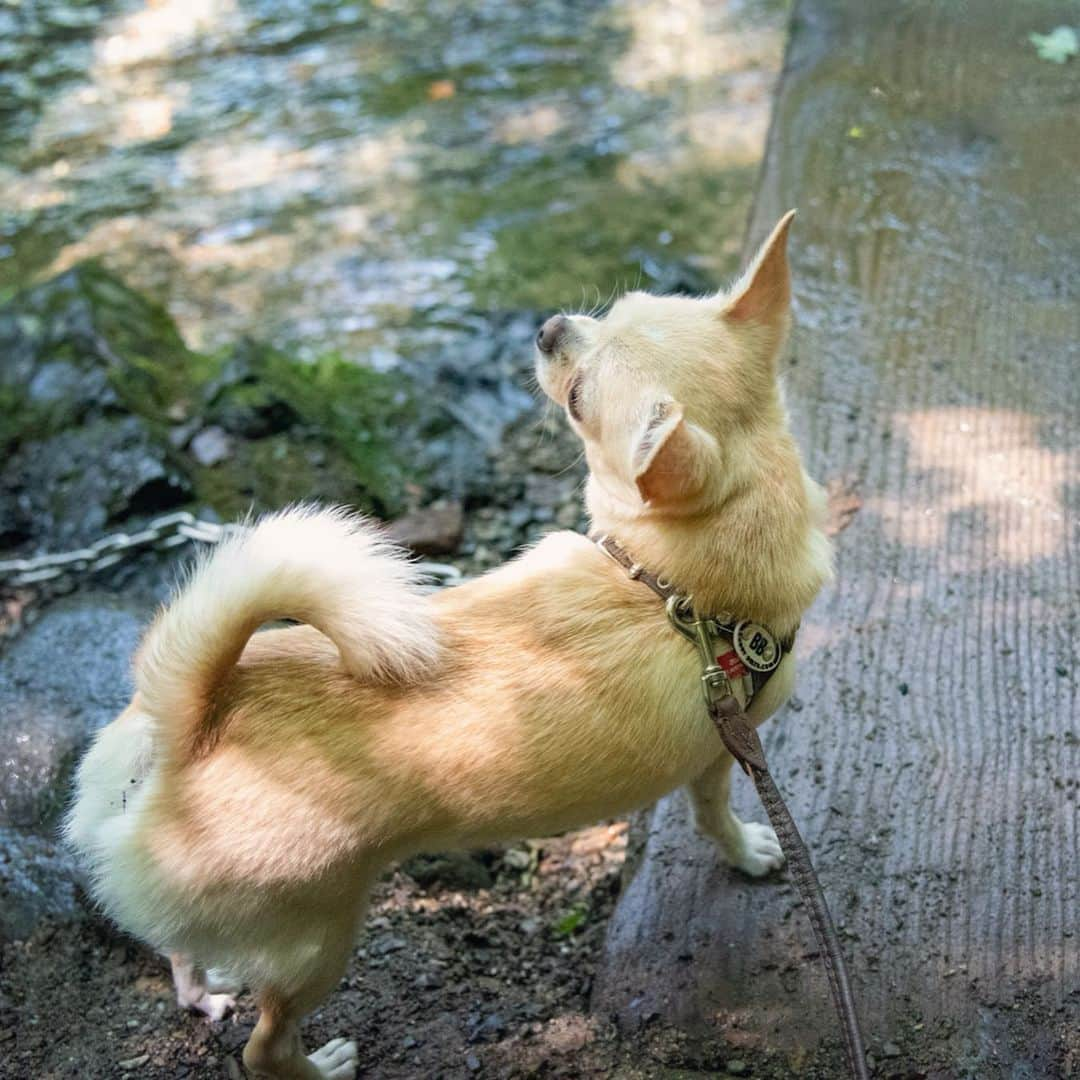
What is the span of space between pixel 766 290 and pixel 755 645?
788 millimetres

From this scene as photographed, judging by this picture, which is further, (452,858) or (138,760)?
(452,858)

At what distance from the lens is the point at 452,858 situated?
126 inches

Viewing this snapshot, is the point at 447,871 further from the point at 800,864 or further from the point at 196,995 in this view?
the point at 800,864

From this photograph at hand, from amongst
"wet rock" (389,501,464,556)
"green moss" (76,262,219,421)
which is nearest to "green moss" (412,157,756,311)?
"green moss" (76,262,219,421)

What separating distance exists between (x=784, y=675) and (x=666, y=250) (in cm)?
413

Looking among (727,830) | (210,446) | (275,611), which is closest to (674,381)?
(275,611)

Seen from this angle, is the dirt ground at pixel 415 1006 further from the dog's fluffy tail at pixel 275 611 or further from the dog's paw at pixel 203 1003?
the dog's fluffy tail at pixel 275 611

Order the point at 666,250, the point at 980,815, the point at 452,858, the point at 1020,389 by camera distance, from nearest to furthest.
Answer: the point at 980,815
the point at 452,858
the point at 1020,389
the point at 666,250

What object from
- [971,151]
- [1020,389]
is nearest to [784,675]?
[1020,389]

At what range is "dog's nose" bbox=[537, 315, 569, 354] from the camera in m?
2.57

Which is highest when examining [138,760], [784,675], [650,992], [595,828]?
Answer: [138,760]

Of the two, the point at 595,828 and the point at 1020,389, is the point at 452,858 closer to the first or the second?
the point at 595,828

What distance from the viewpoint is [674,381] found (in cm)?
237

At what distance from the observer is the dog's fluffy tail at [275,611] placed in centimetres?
207
